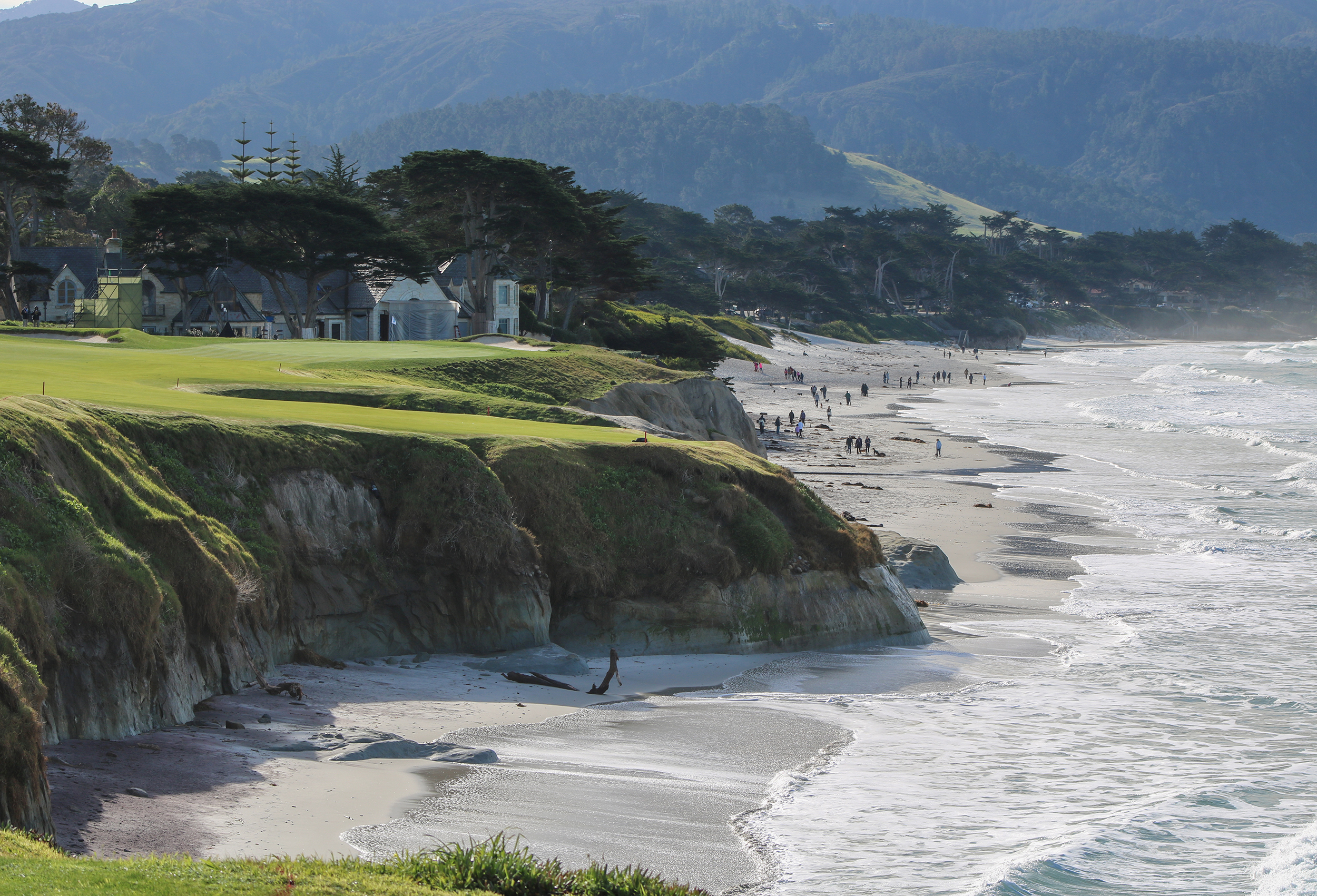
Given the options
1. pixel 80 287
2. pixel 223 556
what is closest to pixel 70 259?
pixel 80 287

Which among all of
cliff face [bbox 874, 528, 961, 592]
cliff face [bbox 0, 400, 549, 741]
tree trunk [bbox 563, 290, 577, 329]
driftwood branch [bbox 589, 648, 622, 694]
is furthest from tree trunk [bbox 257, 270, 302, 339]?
driftwood branch [bbox 589, 648, 622, 694]

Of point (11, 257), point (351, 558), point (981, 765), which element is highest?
point (11, 257)

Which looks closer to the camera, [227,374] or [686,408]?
[227,374]

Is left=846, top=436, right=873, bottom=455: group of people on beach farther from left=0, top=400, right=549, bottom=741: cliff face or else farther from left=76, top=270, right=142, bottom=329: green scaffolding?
left=0, top=400, right=549, bottom=741: cliff face

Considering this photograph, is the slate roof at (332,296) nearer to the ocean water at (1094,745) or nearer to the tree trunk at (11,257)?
the tree trunk at (11,257)

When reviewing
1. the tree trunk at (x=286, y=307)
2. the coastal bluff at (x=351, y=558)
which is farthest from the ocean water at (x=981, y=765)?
the tree trunk at (x=286, y=307)

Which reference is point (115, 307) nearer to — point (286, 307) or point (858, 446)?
point (286, 307)

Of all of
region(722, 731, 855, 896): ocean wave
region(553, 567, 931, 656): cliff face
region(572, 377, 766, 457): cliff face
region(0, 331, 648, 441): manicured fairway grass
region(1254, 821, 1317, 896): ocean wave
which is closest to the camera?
region(722, 731, 855, 896): ocean wave
